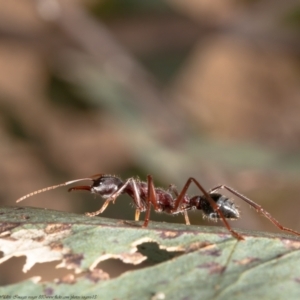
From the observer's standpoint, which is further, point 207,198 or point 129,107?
point 129,107

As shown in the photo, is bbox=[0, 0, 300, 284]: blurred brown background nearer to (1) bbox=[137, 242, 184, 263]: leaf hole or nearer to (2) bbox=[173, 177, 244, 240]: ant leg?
(2) bbox=[173, 177, 244, 240]: ant leg

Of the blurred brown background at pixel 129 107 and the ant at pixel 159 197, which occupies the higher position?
the blurred brown background at pixel 129 107

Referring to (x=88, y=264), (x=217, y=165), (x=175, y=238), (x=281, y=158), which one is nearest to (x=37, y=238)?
(x=88, y=264)

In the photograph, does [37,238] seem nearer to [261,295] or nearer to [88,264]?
[88,264]

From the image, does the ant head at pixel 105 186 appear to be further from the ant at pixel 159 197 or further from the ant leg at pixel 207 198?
the ant leg at pixel 207 198

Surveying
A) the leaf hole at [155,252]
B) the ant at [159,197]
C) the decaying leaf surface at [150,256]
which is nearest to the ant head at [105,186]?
the ant at [159,197]

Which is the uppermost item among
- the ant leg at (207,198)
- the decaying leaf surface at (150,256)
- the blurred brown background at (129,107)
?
the blurred brown background at (129,107)

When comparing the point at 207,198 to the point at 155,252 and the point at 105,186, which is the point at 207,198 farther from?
the point at 155,252

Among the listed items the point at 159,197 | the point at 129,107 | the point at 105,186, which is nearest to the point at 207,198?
the point at 159,197
